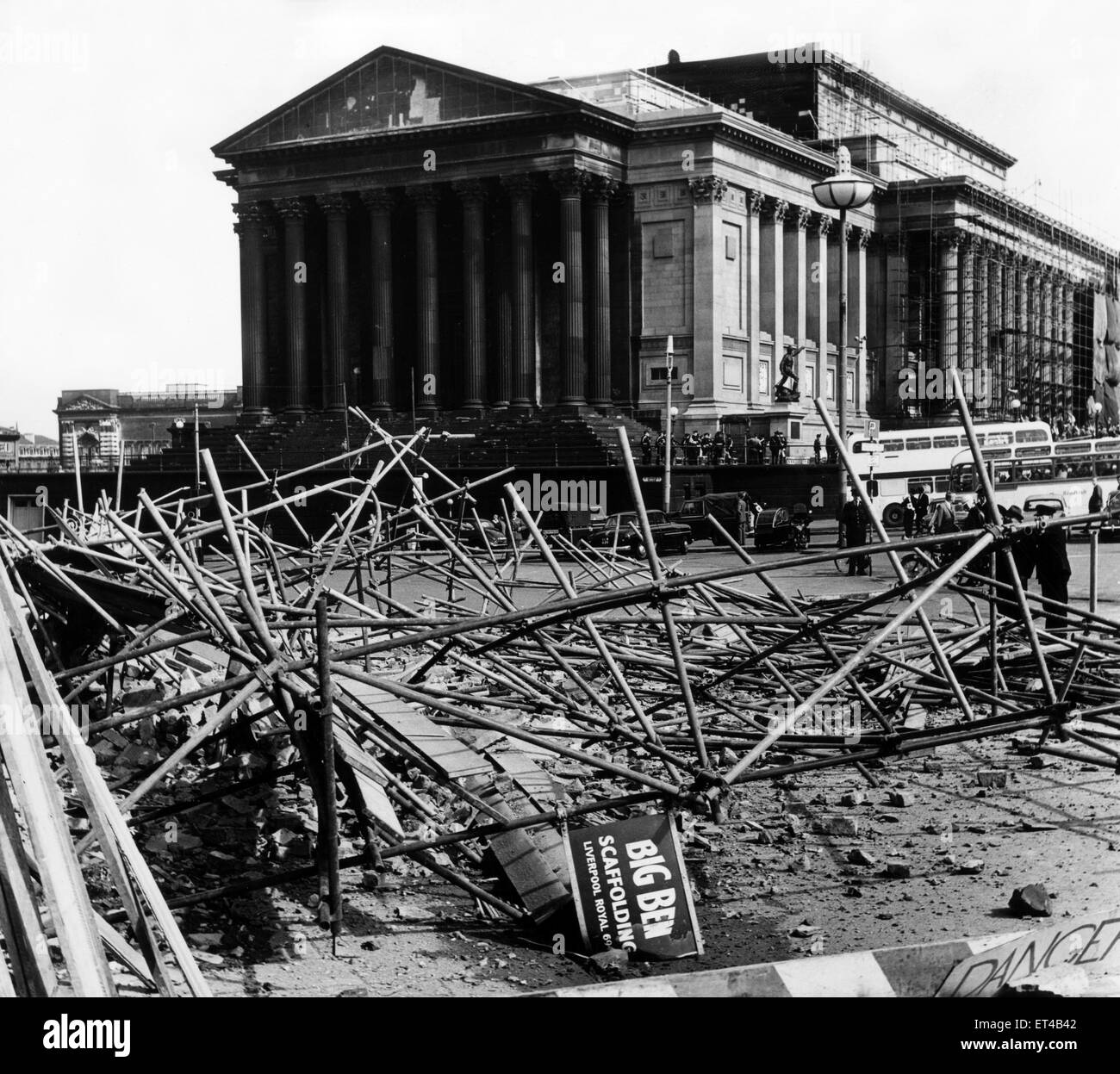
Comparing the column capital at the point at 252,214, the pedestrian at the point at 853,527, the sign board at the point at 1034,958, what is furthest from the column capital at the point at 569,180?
the sign board at the point at 1034,958

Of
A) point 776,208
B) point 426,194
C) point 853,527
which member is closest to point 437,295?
point 426,194

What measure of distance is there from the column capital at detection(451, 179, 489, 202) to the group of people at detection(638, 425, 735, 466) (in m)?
15.1

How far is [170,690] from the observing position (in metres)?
13.0

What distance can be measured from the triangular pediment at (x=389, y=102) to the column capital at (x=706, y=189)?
678 centimetres

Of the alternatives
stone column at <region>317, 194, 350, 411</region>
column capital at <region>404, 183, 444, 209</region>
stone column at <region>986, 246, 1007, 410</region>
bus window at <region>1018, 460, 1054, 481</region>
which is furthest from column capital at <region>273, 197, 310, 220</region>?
stone column at <region>986, 246, 1007, 410</region>

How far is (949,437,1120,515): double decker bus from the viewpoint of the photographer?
44156mm

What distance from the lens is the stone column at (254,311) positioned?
69.2m

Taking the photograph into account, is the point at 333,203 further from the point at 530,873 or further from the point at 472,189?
the point at 530,873

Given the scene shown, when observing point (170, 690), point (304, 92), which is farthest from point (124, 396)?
point (170, 690)

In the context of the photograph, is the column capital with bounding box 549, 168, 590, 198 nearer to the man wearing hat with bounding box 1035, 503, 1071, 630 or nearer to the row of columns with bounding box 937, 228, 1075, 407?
the row of columns with bounding box 937, 228, 1075, 407

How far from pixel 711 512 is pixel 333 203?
110 feet

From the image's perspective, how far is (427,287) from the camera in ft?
213
